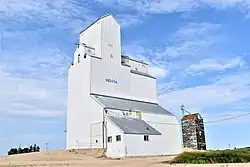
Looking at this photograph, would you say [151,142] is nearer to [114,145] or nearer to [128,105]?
[114,145]

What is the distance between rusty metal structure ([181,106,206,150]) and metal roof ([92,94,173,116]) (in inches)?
212

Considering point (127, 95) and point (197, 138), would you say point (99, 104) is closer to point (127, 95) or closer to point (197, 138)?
point (127, 95)

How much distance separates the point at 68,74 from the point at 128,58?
1013cm

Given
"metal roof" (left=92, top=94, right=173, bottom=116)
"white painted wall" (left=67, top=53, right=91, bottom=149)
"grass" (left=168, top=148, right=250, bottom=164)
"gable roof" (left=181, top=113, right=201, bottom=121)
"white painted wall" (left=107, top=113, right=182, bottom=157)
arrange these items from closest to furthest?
"grass" (left=168, top=148, right=250, bottom=164) → "white painted wall" (left=107, top=113, right=182, bottom=157) → "metal roof" (left=92, top=94, right=173, bottom=116) → "white painted wall" (left=67, top=53, right=91, bottom=149) → "gable roof" (left=181, top=113, right=201, bottom=121)

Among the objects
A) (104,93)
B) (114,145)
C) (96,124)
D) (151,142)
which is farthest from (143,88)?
(114,145)

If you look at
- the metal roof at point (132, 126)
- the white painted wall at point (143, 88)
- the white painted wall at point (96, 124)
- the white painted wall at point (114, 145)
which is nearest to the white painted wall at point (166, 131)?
the metal roof at point (132, 126)

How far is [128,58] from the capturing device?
4609 centimetres

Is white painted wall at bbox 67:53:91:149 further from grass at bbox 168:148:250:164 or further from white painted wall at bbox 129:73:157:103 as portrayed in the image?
grass at bbox 168:148:250:164

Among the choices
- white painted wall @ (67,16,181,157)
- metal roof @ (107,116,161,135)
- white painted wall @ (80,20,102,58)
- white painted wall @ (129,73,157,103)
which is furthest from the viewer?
white painted wall @ (129,73,157,103)

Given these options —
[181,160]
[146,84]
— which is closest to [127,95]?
[146,84]

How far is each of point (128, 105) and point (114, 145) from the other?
27.0ft

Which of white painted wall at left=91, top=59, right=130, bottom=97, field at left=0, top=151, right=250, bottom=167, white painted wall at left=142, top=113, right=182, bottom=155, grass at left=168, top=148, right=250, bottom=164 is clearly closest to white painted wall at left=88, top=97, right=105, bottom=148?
field at left=0, top=151, right=250, bottom=167

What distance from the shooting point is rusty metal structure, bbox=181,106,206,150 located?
46.4m

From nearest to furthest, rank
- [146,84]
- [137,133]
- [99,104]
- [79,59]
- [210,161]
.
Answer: [210,161]
[137,133]
[99,104]
[79,59]
[146,84]
